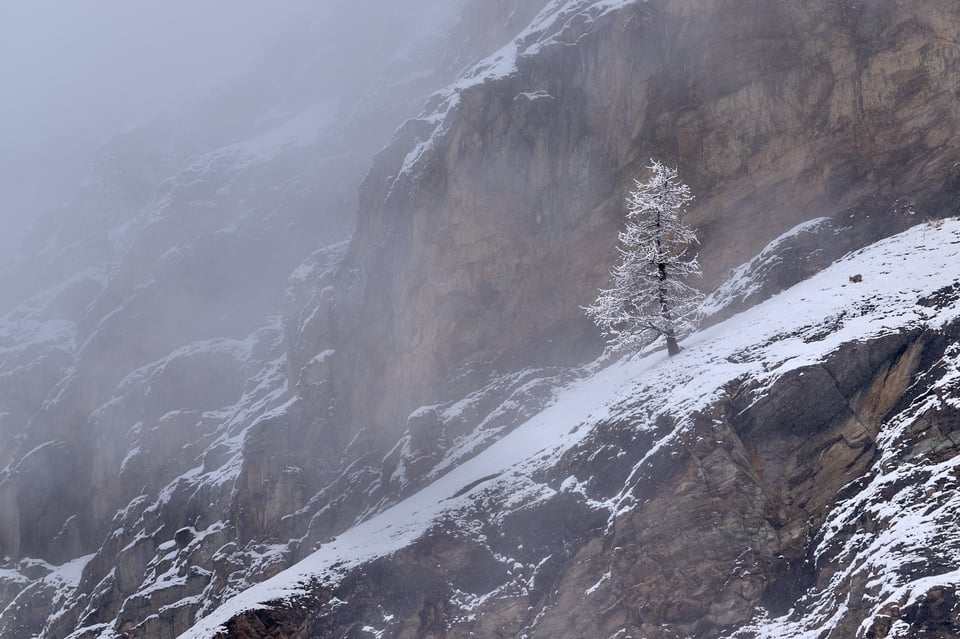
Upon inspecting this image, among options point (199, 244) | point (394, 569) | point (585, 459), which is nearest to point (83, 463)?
point (199, 244)

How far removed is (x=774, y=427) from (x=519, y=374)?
24.2 m

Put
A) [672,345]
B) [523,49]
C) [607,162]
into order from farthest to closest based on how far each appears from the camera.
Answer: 1. [523,49]
2. [607,162]
3. [672,345]

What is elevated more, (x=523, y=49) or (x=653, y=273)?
(x=523, y=49)

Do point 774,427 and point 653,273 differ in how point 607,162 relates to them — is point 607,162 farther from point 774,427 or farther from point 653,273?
point 774,427

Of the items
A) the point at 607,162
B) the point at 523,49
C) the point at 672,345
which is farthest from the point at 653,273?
the point at 523,49

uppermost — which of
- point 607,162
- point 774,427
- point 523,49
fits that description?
point 523,49

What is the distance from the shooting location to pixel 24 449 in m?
87.5

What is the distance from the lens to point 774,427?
88.3 feet

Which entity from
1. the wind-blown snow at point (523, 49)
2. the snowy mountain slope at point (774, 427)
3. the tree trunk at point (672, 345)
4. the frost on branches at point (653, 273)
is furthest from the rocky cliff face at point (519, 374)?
the frost on branches at point (653, 273)

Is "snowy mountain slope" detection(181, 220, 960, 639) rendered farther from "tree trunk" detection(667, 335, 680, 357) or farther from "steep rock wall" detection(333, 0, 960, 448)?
"steep rock wall" detection(333, 0, 960, 448)

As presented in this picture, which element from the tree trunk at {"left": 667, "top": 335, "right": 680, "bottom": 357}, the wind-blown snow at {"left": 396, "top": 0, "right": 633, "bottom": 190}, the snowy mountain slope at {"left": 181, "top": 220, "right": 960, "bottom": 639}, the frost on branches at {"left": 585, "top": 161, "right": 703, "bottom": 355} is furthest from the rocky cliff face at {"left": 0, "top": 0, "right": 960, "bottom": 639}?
the frost on branches at {"left": 585, "top": 161, "right": 703, "bottom": 355}

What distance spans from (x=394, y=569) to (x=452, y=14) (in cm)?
10737

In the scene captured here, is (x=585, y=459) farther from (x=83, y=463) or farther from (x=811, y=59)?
(x=83, y=463)

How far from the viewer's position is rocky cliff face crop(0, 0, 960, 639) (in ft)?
83.9
